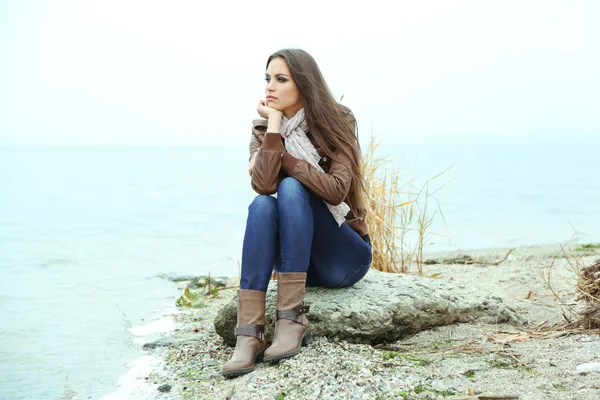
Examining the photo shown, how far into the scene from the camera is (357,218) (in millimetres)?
2943

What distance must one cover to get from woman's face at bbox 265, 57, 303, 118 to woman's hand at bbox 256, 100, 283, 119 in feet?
0.09

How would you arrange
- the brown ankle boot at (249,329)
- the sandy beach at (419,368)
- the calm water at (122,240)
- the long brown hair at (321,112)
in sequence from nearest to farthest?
the sandy beach at (419,368) → the brown ankle boot at (249,329) → the long brown hair at (321,112) → the calm water at (122,240)

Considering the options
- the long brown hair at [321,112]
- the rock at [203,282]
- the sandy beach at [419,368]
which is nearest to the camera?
the sandy beach at [419,368]

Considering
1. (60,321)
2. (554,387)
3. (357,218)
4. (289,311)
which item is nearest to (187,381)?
(289,311)

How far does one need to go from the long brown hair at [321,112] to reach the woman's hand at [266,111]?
135 mm

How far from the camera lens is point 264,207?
265cm

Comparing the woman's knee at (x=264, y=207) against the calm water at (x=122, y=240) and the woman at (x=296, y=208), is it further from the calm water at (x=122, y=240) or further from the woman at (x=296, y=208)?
the calm water at (x=122, y=240)

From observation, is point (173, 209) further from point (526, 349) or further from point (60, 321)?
point (526, 349)

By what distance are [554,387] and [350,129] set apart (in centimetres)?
137

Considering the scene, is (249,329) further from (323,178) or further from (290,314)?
(323,178)

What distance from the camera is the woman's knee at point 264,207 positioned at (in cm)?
264

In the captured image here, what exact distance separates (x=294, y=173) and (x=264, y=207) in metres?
0.19

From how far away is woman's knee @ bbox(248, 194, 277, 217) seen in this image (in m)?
2.64

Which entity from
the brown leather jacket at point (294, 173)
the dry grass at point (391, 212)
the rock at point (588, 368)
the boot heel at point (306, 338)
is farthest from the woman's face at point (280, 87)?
the rock at point (588, 368)
